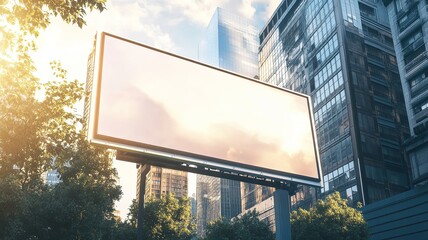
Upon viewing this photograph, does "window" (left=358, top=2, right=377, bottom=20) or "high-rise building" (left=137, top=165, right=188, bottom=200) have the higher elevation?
"window" (left=358, top=2, right=377, bottom=20)

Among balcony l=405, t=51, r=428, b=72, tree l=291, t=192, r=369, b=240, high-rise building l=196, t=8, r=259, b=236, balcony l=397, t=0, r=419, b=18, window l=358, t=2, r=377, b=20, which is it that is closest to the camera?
tree l=291, t=192, r=369, b=240

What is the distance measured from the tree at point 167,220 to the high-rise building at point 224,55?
10640cm

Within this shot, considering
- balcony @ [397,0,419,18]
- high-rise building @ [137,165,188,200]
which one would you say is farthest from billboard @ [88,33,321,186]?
high-rise building @ [137,165,188,200]

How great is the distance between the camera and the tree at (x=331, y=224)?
1174 inches

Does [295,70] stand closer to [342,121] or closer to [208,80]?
[342,121]

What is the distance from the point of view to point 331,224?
99.1 feet

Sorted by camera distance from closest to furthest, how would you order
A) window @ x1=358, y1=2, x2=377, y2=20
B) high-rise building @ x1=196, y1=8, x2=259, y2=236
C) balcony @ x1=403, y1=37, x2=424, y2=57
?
balcony @ x1=403, y1=37, x2=424, y2=57
window @ x1=358, y1=2, x2=377, y2=20
high-rise building @ x1=196, y1=8, x2=259, y2=236

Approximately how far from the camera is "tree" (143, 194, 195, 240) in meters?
36.1

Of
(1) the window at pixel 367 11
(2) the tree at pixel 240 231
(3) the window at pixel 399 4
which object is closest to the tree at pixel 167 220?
(2) the tree at pixel 240 231

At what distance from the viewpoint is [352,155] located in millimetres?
57281

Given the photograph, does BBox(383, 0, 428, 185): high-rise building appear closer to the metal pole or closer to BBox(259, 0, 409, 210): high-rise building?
BBox(259, 0, 409, 210): high-rise building

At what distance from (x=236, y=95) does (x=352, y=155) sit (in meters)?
45.1

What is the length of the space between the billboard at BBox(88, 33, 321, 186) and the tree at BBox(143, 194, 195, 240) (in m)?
22.0

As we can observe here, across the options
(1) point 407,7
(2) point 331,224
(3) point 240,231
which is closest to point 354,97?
(1) point 407,7
